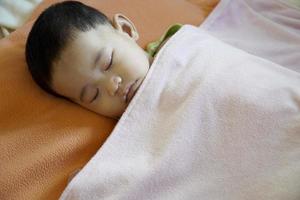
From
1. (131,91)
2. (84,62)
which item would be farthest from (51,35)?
(131,91)

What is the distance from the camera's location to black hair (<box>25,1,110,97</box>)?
0.89 m

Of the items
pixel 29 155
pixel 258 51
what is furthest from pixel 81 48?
pixel 258 51

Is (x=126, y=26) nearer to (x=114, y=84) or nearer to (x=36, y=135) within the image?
(x=114, y=84)

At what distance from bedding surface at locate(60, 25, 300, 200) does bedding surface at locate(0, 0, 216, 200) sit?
2.7 inches

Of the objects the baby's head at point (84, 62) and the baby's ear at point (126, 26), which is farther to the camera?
the baby's ear at point (126, 26)

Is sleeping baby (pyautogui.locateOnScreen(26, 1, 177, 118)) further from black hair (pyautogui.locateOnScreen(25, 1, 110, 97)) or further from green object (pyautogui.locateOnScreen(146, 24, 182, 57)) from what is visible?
green object (pyautogui.locateOnScreen(146, 24, 182, 57))

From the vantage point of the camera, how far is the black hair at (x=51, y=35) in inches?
35.2

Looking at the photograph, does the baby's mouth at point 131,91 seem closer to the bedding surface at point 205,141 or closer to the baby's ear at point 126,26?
the bedding surface at point 205,141

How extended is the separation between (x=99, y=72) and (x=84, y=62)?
1.6 inches

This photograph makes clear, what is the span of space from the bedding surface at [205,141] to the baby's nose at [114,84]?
0.05 metres

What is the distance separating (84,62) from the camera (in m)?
0.89

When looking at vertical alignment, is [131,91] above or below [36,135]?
above

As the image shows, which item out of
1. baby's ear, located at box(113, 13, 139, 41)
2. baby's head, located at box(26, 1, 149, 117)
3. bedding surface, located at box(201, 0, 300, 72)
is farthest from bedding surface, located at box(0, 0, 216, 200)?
bedding surface, located at box(201, 0, 300, 72)

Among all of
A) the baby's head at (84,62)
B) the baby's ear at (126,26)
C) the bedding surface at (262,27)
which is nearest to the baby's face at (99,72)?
the baby's head at (84,62)
